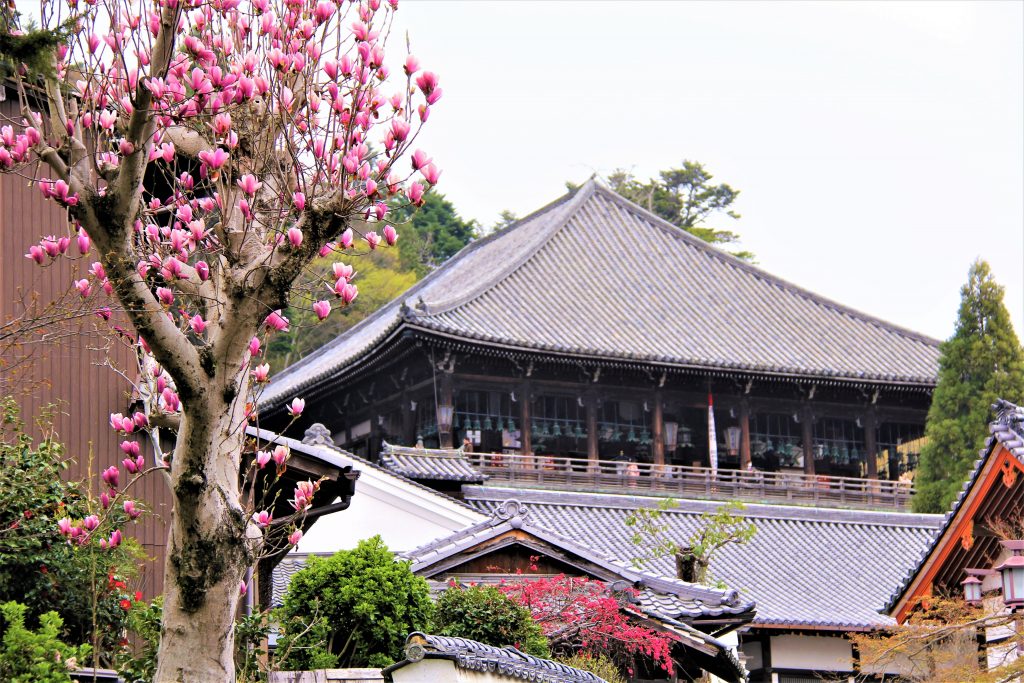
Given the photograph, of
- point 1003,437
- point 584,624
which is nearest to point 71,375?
point 584,624

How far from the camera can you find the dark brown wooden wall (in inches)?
616

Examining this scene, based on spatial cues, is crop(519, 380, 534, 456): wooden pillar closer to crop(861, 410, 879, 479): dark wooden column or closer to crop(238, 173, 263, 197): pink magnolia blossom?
crop(861, 410, 879, 479): dark wooden column

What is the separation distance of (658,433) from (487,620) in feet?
67.9

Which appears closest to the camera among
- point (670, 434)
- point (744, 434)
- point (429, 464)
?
point (429, 464)

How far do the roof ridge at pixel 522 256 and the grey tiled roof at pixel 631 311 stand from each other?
1.6 inches

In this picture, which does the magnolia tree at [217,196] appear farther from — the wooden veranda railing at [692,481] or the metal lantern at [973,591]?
the wooden veranda railing at [692,481]

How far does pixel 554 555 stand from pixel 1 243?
28.2ft

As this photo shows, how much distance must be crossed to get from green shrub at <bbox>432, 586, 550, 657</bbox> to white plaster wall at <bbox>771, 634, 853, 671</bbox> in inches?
583

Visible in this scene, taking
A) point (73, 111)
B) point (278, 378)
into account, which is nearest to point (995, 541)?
point (73, 111)

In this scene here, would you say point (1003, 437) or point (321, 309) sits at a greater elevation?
point (321, 309)

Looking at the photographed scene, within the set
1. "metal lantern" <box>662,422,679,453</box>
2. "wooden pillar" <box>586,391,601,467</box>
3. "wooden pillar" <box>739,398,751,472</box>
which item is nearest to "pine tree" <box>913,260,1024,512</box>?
"wooden pillar" <box>739,398,751,472</box>

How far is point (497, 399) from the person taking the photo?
34.8 meters

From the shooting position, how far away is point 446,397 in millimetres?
33781

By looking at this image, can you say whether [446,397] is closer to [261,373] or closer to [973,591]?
[973,591]
